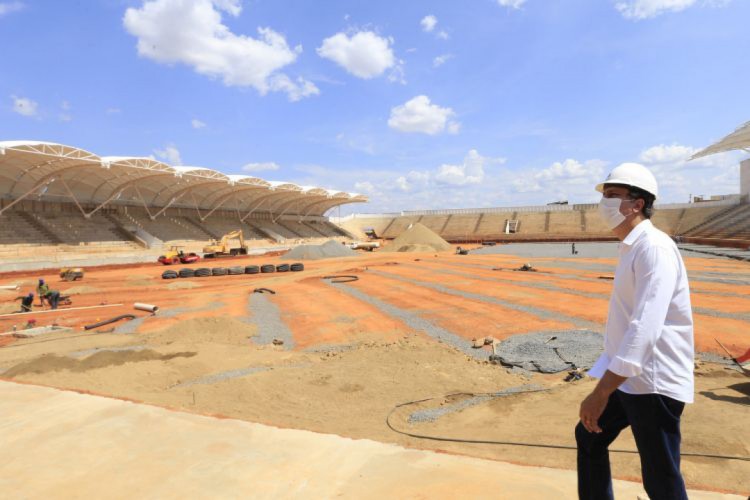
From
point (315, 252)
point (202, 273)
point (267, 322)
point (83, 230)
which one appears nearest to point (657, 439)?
point (267, 322)

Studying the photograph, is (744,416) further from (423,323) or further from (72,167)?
(72,167)

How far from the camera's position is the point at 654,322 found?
2086 millimetres

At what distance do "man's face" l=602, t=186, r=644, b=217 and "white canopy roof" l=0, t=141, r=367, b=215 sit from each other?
3979 cm

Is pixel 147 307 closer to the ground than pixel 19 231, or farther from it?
closer to the ground

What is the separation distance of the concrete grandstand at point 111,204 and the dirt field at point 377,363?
21956 millimetres

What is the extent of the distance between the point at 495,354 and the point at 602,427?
6561 mm

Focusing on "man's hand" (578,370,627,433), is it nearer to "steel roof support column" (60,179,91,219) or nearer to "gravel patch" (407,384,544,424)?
→ "gravel patch" (407,384,544,424)

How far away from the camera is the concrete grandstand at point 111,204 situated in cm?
3475

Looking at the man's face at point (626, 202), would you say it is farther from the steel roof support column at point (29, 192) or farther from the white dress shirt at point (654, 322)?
the steel roof support column at point (29, 192)

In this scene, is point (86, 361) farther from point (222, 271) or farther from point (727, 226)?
point (727, 226)

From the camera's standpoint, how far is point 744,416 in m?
5.09

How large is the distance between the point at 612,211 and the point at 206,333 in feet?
37.1

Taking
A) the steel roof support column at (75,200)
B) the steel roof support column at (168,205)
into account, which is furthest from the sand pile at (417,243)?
the steel roof support column at (75,200)

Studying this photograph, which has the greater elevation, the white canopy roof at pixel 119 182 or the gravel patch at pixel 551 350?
the white canopy roof at pixel 119 182
